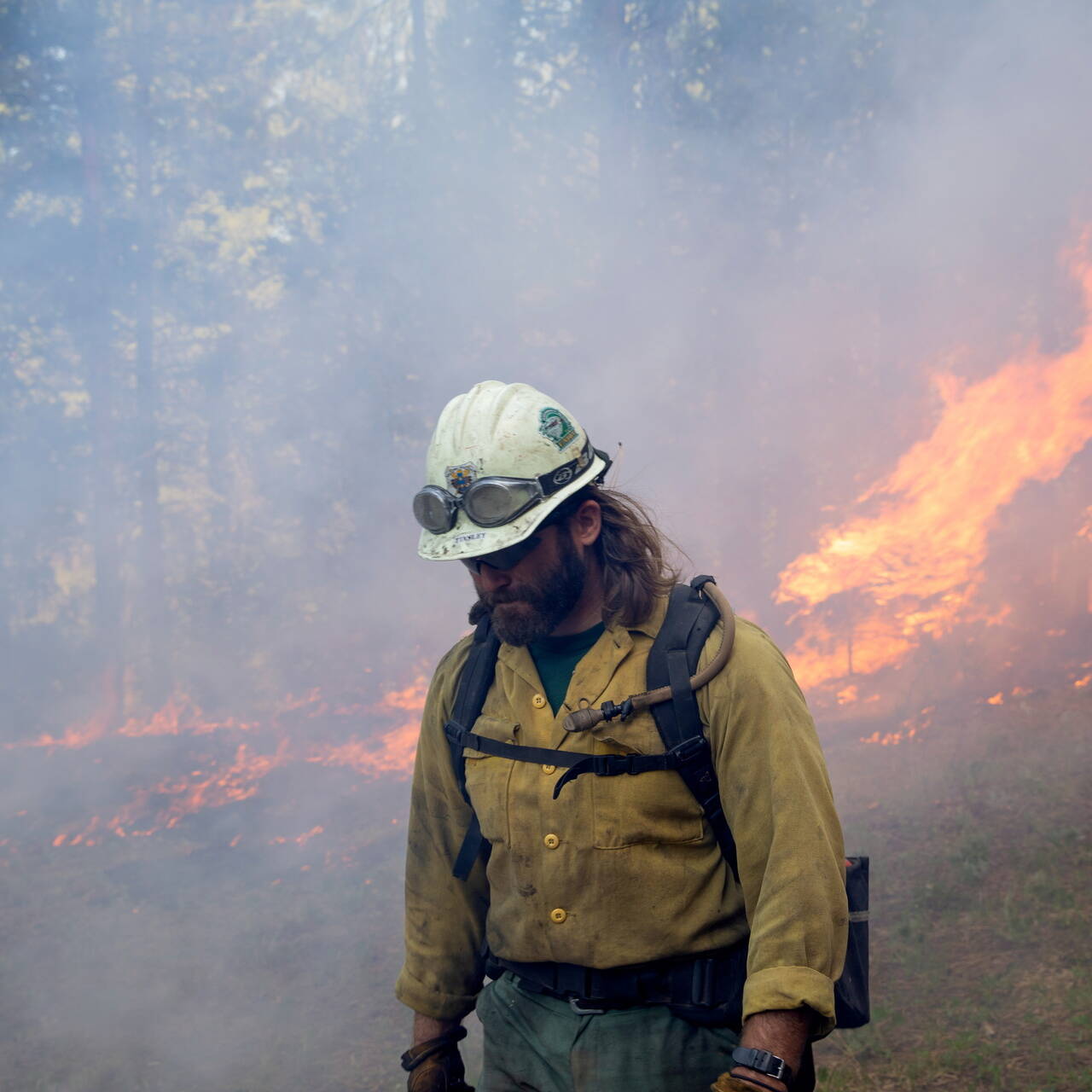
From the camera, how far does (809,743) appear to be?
1921 mm

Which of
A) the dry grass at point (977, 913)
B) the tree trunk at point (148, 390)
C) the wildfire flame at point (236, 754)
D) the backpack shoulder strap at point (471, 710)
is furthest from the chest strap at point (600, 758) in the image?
the tree trunk at point (148, 390)

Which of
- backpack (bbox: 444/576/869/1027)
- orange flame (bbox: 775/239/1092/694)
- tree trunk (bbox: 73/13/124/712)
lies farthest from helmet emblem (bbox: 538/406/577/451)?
tree trunk (bbox: 73/13/124/712)

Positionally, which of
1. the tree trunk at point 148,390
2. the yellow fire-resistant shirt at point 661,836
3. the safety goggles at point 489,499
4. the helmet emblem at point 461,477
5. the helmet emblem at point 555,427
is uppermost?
the tree trunk at point 148,390

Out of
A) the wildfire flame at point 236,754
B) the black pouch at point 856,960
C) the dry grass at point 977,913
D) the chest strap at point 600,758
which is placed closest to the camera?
the chest strap at point 600,758

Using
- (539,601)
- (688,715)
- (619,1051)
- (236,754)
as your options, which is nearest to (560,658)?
(539,601)

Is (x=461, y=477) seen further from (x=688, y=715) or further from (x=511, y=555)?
(x=688, y=715)

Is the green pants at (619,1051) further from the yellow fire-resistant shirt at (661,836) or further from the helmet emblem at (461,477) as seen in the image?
the helmet emblem at (461,477)

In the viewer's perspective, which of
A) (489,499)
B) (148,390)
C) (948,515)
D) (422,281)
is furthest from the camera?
(422,281)

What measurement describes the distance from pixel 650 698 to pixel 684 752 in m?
0.13

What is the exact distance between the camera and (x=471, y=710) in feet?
7.56

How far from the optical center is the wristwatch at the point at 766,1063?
1.70 meters

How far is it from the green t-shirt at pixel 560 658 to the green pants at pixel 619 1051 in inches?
27.9

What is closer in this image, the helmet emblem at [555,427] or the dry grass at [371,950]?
the helmet emblem at [555,427]

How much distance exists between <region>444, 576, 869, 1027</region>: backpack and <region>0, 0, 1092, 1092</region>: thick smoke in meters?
7.97
